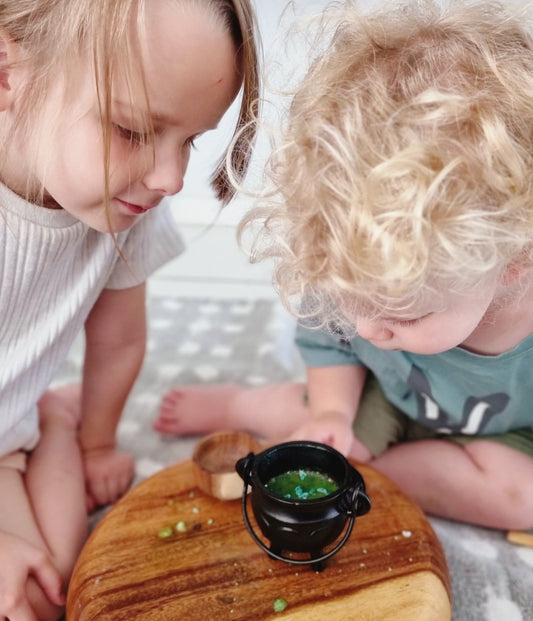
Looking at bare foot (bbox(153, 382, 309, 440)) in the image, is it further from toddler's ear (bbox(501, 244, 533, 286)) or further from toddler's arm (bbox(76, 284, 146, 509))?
toddler's ear (bbox(501, 244, 533, 286))

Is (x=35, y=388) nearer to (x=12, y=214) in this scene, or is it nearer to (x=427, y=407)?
(x=12, y=214)

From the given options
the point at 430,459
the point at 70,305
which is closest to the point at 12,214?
the point at 70,305

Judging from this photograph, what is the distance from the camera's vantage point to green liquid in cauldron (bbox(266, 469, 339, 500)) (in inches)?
25.4

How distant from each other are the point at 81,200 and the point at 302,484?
0.35 m

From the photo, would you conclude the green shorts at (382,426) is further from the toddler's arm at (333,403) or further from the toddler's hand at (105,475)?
the toddler's hand at (105,475)

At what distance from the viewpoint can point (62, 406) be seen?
3.27 ft

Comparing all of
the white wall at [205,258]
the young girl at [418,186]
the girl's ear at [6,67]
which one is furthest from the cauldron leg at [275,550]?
the white wall at [205,258]

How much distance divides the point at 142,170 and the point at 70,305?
0.24 metres

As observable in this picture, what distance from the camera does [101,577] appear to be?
2.09 ft

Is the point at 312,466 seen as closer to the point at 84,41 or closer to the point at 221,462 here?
the point at 221,462

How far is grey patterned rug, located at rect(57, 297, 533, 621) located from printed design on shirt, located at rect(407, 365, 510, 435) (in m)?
0.12

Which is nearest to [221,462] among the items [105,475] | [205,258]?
[105,475]

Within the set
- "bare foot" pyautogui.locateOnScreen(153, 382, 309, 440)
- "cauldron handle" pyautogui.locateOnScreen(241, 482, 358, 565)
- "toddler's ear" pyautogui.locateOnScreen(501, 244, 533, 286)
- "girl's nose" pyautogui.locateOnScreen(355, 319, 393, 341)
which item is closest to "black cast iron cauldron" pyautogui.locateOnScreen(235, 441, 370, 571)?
"cauldron handle" pyautogui.locateOnScreen(241, 482, 358, 565)

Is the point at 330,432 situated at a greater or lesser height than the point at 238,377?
greater
